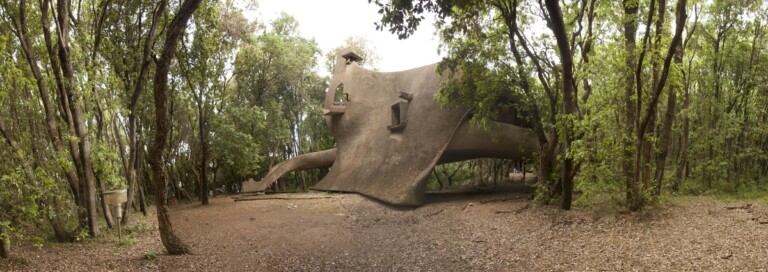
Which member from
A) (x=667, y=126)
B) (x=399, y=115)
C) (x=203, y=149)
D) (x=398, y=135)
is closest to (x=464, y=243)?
(x=667, y=126)

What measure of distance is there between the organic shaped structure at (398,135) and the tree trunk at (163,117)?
27.7ft

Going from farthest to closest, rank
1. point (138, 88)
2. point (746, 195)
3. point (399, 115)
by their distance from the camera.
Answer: point (399, 115) → point (746, 195) → point (138, 88)

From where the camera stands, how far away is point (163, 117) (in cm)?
831

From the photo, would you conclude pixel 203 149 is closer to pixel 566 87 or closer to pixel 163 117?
pixel 163 117

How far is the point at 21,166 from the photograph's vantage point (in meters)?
7.64

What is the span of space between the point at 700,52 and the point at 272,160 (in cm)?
2229

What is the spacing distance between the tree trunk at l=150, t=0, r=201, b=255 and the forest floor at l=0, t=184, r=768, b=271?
419 millimetres

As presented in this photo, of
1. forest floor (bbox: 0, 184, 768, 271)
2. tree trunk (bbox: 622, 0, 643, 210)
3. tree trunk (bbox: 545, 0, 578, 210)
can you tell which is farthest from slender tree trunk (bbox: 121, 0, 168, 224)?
tree trunk (bbox: 622, 0, 643, 210)

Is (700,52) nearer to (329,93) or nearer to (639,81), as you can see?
(639,81)

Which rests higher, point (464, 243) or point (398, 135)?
point (398, 135)

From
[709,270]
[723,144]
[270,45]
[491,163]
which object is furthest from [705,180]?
[270,45]

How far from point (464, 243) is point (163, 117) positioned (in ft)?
20.3

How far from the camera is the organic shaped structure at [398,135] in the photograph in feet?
55.9

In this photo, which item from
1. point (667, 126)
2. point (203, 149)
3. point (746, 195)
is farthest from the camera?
point (203, 149)
